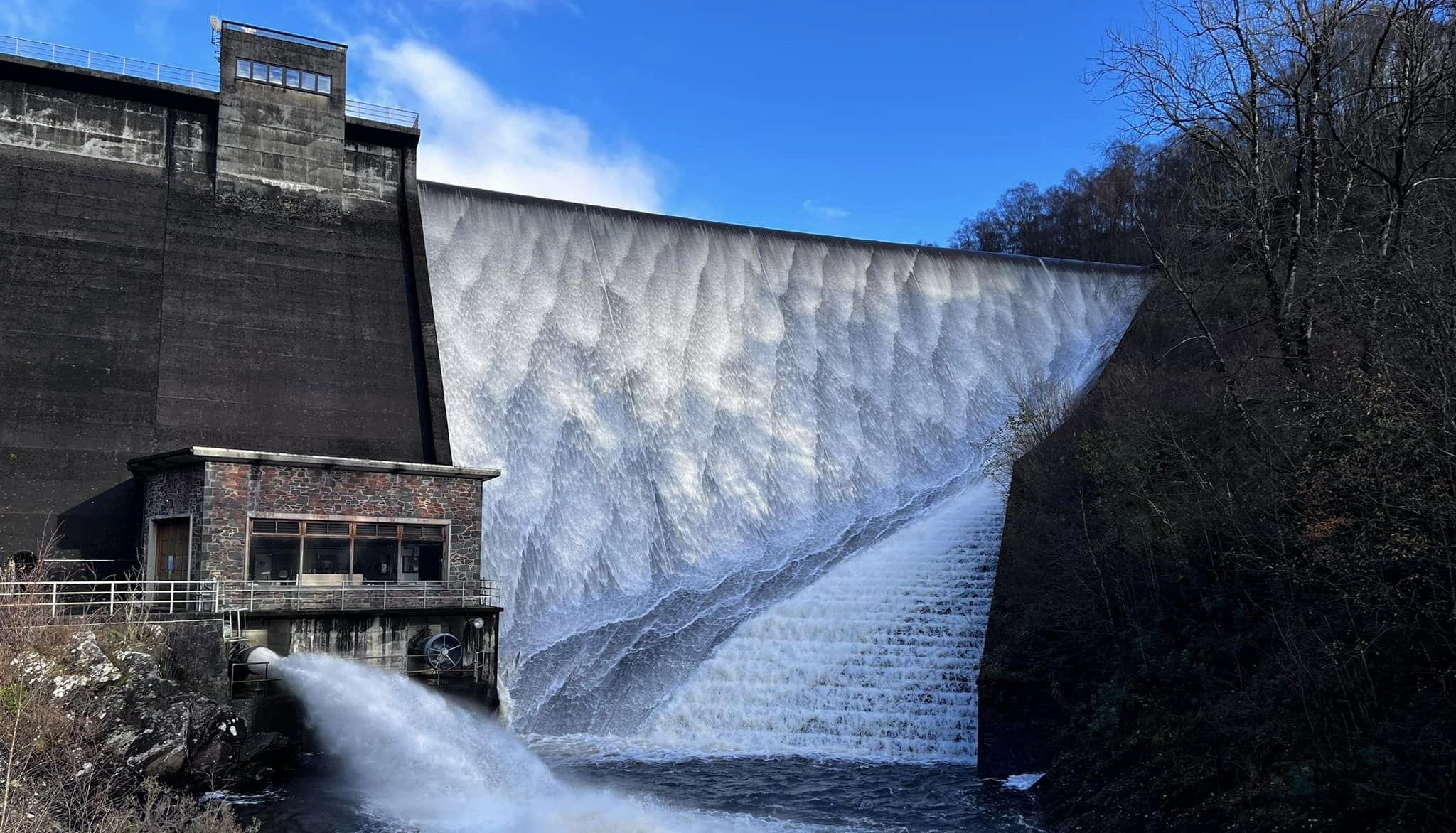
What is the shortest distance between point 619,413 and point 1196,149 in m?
15.6

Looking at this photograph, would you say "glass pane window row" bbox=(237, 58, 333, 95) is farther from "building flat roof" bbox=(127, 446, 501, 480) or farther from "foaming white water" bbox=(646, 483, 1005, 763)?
"foaming white water" bbox=(646, 483, 1005, 763)

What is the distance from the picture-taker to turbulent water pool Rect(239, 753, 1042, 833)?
45.4 ft

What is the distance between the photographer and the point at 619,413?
28.1m

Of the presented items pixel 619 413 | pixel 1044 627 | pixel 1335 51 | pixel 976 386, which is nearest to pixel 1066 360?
pixel 976 386

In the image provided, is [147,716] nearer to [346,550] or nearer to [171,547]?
[346,550]

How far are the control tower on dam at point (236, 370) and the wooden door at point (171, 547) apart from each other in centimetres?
7

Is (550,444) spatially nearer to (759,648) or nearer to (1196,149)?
(759,648)

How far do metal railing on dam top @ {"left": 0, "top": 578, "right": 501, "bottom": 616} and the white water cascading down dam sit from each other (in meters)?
2.34

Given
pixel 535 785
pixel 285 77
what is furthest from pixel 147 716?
pixel 285 77

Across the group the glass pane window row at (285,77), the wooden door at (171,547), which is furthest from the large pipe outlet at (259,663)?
the glass pane window row at (285,77)

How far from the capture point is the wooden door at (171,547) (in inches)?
757

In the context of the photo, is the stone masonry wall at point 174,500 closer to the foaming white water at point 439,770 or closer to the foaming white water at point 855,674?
the foaming white water at point 439,770

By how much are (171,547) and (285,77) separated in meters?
12.8

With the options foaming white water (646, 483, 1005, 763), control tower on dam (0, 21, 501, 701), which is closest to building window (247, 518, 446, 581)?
control tower on dam (0, 21, 501, 701)
